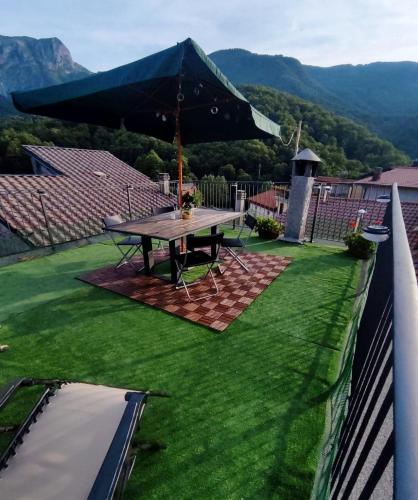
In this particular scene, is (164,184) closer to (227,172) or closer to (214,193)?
(214,193)

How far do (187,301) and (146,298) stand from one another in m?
0.58

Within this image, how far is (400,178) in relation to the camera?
2781 centimetres

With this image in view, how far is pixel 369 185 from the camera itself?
1031 inches

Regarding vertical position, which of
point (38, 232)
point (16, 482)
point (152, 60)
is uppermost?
point (152, 60)

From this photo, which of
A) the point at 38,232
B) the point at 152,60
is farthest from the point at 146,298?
the point at 38,232

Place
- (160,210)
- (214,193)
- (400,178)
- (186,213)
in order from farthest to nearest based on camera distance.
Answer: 1. (400,178)
2. (214,193)
3. (160,210)
4. (186,213)

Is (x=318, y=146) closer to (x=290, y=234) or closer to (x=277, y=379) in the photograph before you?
(x=290, y=234)

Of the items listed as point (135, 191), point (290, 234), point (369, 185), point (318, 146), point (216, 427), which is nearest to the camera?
point (216, 427)

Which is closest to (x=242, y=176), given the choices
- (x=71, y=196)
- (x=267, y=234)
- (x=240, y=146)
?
(x=240, y=146)

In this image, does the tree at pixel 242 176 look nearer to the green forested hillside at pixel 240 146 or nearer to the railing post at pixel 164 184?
the green forested hillside at pixel 240 146

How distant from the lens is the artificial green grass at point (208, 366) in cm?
171

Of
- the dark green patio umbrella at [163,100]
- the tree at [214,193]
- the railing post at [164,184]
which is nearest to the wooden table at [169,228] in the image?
the dark green patio umbrella at [163,100]

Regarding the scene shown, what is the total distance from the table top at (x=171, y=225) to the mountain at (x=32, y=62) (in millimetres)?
106933

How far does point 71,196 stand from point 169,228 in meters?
7.86
